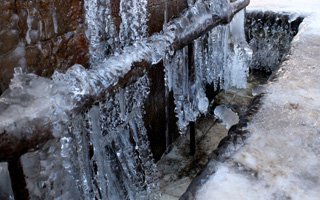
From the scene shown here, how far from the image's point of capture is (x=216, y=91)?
17.6 feet

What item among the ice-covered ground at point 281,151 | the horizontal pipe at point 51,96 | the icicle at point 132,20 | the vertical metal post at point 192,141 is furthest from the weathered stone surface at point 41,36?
the vertical metal post at point 192,141

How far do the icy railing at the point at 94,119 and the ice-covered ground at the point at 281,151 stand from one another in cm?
80

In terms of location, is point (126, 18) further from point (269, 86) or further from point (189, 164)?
point (189, 164)

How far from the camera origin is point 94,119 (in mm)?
2490

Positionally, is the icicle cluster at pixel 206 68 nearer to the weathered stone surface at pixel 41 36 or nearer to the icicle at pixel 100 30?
the icicle at pixel 100 30

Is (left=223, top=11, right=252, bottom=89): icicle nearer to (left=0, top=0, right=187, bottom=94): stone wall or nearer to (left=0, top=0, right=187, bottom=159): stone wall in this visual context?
(left=0, top=0, right=187, bottom=159): stone wall

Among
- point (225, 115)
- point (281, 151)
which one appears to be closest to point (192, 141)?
point (225, 115)

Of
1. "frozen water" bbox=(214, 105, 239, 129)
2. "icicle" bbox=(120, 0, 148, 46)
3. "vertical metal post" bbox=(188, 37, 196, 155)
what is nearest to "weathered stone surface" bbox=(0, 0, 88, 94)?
"icicle" bbox=(120, 0, 148, 46)

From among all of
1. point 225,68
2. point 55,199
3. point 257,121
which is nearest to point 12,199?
point 55,199

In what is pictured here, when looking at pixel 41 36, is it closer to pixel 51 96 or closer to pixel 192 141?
pixel 51 96

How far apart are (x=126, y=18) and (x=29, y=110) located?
1.37m

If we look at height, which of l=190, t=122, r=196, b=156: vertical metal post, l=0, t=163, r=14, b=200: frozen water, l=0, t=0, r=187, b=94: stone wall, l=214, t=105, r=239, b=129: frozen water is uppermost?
l=0, t=0, r=187, b=94: stone wall

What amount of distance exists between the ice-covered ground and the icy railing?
80 centimetres

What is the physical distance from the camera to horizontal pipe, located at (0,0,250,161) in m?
1.69
